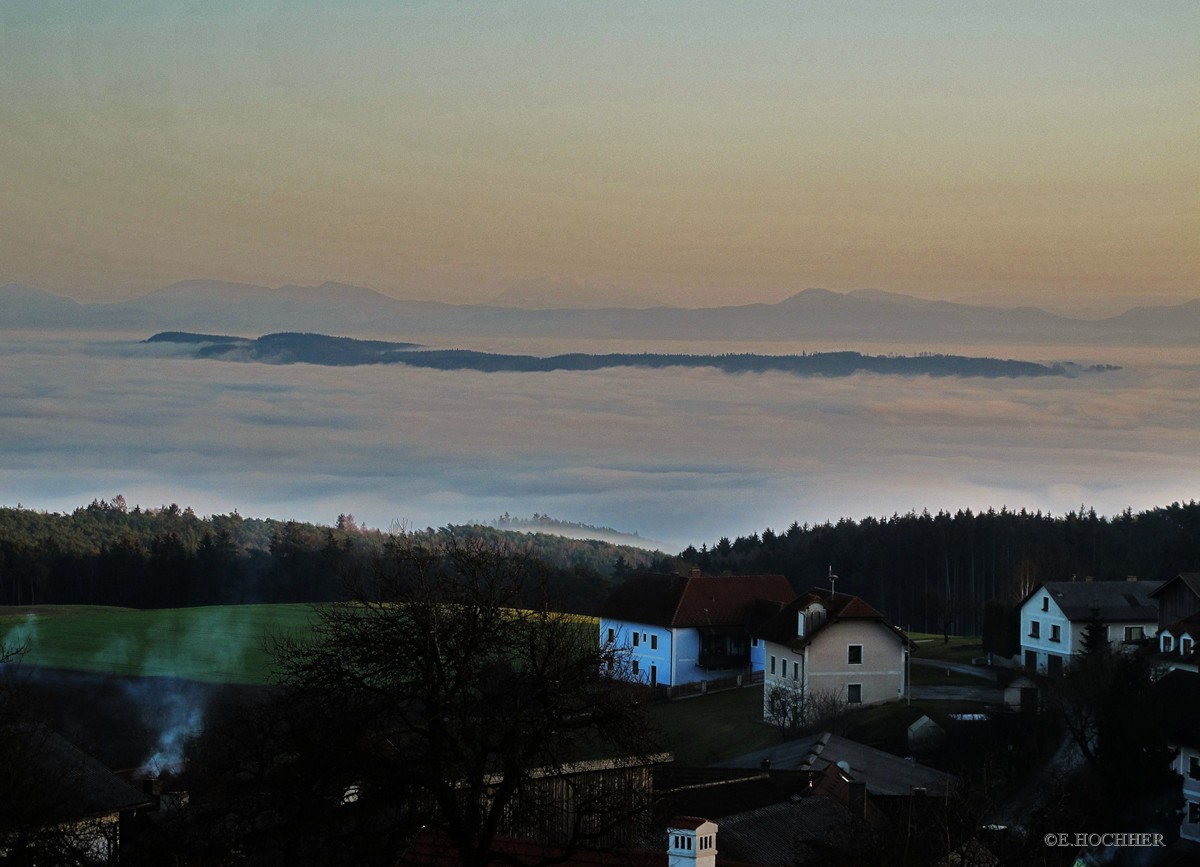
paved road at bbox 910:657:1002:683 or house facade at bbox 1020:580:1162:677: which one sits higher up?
house facade at bbox 1020:580:1162:677

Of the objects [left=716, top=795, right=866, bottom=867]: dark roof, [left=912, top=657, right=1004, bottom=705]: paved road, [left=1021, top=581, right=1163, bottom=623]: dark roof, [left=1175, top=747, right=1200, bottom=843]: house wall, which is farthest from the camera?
[left=1021, top=581, right=1163, bottom=623]: dark roof

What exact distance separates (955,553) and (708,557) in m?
18.9

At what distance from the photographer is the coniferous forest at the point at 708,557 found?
9969 cm

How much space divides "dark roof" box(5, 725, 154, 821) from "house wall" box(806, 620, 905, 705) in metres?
29.4

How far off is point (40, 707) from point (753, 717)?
2633 centimetres

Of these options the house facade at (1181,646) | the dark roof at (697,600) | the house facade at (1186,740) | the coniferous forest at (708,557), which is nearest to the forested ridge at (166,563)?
the coniferous forest at (708,557)

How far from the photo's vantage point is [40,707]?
1667 inches

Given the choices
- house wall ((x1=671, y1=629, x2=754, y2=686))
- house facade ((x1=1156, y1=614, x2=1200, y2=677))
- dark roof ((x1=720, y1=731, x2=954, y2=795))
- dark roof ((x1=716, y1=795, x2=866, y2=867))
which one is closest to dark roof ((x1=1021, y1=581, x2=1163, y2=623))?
house facade ((x1=1156, y1=614, x2=1200, y2=677))

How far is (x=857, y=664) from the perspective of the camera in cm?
5844

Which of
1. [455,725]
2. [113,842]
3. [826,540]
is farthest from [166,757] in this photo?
[826,540]

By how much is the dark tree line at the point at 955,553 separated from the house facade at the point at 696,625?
1228 inches

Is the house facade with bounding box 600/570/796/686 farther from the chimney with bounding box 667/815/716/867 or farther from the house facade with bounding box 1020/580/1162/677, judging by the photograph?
the chimney with bounding box 667/815/716/867

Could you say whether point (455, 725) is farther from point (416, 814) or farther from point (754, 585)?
point (754, 585)

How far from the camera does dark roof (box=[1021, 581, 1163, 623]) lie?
64938 mm
